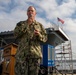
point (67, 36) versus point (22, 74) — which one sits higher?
point (67, 36)

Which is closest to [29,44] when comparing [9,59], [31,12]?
[31,12]

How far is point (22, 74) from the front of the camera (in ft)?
7.37

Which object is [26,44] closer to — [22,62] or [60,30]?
[22,62]

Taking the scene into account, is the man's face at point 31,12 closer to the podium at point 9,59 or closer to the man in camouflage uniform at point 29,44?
the man in camouflage uniform at point 29,44

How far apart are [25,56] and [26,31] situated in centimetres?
31

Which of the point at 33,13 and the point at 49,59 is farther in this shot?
the point at 49,59

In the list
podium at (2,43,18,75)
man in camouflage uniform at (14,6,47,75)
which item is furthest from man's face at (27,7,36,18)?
podium at (2,43,18,75)

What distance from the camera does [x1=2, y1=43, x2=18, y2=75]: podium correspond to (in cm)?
442

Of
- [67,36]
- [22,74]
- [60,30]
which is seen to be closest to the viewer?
[22,74]

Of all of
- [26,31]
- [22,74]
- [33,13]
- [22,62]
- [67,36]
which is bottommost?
[22,74]

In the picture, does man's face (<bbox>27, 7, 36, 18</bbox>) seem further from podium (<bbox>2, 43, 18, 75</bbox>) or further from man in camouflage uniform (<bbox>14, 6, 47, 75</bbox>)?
podium (<bbox>2, 43, 18, 75</bbox>)

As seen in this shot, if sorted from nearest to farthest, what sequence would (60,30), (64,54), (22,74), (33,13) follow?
(22,74) < (33,13) < (64,54) < (60,30)

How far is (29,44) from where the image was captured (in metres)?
2.37

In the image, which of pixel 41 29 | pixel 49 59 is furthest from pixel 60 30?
pixel 41 29
